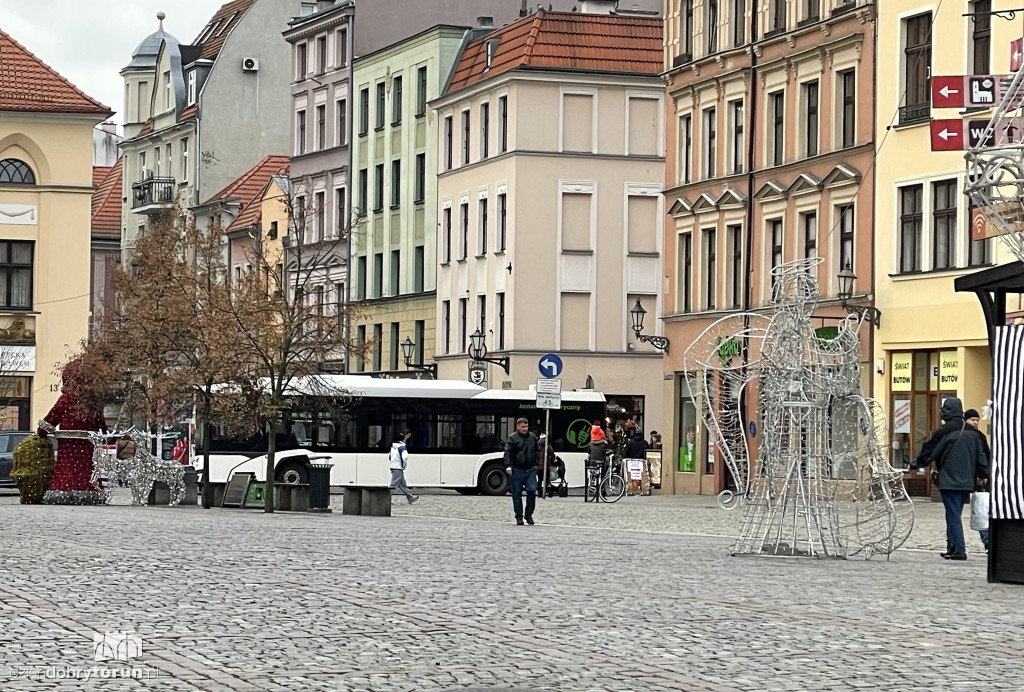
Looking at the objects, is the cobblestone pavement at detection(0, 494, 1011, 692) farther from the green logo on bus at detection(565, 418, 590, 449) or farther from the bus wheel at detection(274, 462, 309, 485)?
the green logo on bus at detection(565, 418, 590, 449)

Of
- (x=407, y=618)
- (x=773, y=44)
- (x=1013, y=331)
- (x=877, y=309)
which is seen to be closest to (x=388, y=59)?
(x=773, y=44)

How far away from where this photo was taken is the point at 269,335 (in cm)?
4191

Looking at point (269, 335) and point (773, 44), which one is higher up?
point (773, 44)

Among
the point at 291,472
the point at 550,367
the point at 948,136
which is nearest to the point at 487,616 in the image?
the point at 948,136

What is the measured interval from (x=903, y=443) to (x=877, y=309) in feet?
10.3

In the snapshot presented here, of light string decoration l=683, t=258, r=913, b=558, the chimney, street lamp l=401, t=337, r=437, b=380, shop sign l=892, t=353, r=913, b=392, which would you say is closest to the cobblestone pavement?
light string decoration l=683, t=258, r=913, b=558

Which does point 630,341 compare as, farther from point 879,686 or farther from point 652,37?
point 879,686

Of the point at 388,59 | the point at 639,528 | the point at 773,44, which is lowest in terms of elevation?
the point at 639,528

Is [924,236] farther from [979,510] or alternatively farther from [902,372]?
[979,510]

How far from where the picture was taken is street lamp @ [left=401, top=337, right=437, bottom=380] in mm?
71188

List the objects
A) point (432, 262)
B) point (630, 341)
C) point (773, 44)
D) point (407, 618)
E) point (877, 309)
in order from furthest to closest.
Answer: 1. point (432, 262)
2. point (630, 341)
3. point (773, 44)
4. point (877, 309)
5. point (407, 618)

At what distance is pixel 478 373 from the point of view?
6688cm

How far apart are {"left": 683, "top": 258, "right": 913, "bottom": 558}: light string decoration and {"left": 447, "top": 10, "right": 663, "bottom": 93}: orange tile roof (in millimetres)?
45401

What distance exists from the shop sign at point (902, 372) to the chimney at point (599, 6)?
30860 mm
